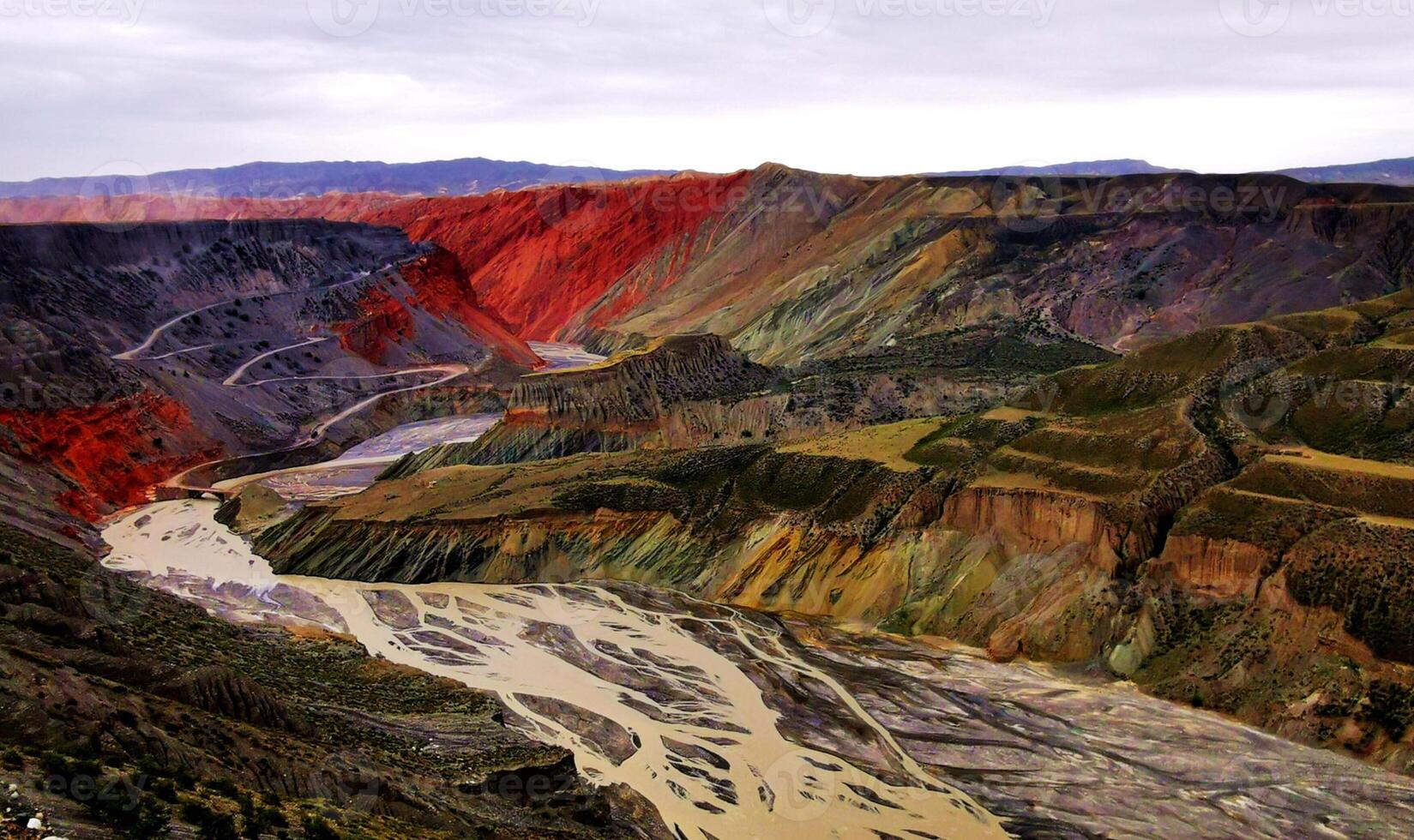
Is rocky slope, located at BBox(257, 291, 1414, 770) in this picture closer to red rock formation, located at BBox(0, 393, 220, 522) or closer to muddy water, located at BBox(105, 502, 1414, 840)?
muddy water, located at BBox(105, 502, 1414, 840)

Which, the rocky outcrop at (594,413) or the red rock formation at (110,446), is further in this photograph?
the rocky outcrop at (594,413)

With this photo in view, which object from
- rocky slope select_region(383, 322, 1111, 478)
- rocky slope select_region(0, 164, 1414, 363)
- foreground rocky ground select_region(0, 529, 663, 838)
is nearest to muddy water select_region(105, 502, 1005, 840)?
foreground rocky ground select_region(0, 529, 663, 838)

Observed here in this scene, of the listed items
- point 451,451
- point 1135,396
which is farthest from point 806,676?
point 451,451

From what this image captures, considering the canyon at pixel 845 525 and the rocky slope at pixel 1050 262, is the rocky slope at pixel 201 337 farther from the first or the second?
the rocky slope at pixel 1050 262

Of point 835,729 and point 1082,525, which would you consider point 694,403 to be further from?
point 835,729

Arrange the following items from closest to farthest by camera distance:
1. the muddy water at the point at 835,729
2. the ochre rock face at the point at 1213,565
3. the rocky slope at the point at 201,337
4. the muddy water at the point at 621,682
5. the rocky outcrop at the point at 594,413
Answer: the muddy water at the point at 835,729 → the muddy water at the point at 621,682 → the ochre rock face at the point at 1213,565 → the rocky outcrop at the point at 594,413 → the rocky slope at the point at 201,337

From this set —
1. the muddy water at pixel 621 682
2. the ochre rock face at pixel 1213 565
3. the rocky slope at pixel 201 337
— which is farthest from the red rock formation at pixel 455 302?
the ochre rock face at pixel 1213 565
